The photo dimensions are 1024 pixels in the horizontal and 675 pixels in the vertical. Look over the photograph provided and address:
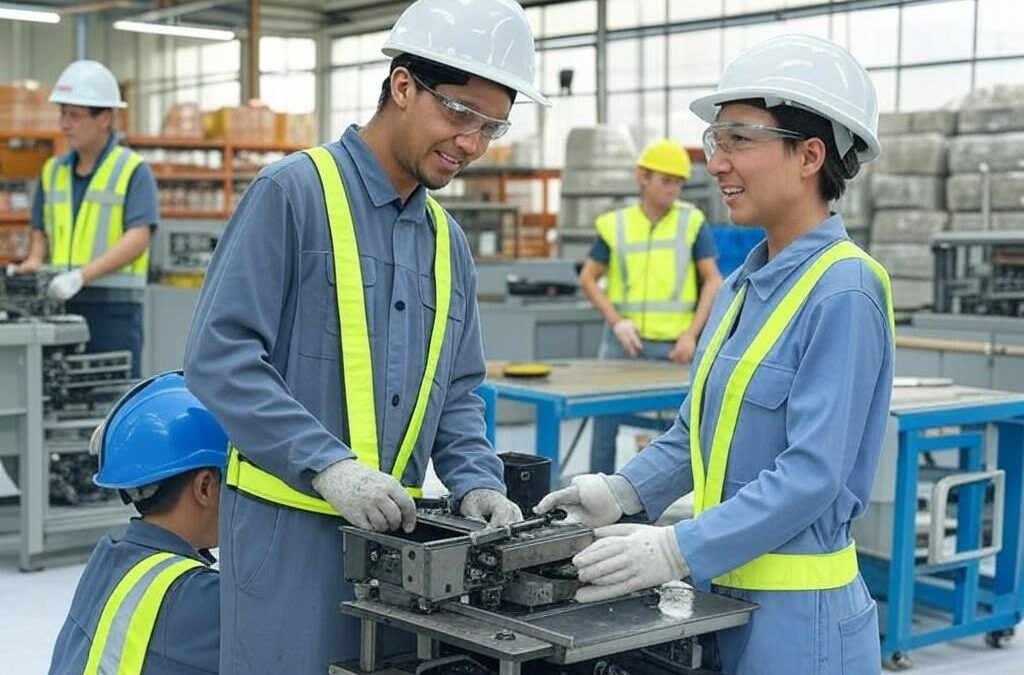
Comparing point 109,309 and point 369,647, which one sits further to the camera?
point 109,309

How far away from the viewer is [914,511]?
13.3 ft

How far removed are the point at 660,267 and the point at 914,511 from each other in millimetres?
1940

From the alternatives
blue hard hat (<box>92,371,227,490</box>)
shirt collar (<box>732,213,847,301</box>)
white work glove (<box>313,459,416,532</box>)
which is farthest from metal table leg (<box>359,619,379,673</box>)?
shirt collar (<box>732,213,847,301</box>)

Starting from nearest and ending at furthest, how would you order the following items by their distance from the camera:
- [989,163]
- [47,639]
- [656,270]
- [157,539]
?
[157,539] → [47,639] → [656,270] → [989,163]

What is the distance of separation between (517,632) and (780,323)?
1.97 ft

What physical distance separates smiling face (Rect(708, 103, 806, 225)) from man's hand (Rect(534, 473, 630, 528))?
0.48 m

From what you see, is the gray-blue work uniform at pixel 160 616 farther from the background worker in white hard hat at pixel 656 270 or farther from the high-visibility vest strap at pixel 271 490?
the background worker in white hard hat at pixel 656 270

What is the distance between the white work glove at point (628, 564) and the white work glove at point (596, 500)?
28 centimetres

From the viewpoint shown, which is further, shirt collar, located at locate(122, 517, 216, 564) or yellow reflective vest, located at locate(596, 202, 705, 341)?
yellow reflective vest, located at locate(596, 202, 705, 341)

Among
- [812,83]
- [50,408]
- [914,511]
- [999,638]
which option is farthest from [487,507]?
[50,408]

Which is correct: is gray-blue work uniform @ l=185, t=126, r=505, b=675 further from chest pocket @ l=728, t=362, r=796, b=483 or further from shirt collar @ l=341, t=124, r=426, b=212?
chest pocket @ l=728, t=362, r=796, b=483

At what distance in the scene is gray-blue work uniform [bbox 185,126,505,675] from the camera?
6.01 feet

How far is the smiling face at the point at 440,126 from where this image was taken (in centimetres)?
195

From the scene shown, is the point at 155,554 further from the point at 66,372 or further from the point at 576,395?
the point at 66,372
